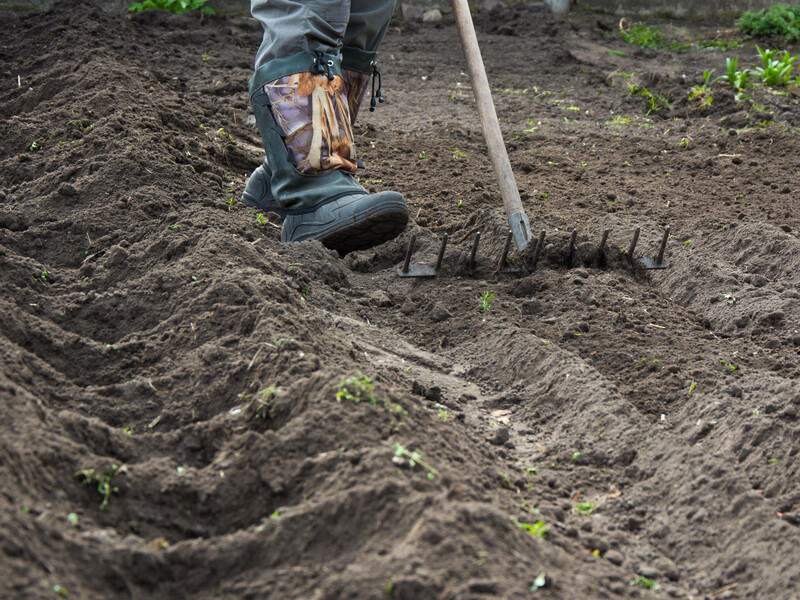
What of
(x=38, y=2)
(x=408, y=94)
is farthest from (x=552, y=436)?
(x=38, y=2)

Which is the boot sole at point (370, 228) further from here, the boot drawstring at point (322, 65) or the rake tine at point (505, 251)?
the boot drawstring at point (322, 65)

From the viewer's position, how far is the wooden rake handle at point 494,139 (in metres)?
3.27

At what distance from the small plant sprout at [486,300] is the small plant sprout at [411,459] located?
4.30ft

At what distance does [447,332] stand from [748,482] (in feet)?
3.87

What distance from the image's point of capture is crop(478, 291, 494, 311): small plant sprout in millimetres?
2965

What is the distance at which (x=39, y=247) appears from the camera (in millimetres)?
3033

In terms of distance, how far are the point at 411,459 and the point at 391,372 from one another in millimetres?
756

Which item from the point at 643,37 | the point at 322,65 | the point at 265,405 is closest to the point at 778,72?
the point at 643,37

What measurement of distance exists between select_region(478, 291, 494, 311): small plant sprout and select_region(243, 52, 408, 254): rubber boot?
1.43 feet

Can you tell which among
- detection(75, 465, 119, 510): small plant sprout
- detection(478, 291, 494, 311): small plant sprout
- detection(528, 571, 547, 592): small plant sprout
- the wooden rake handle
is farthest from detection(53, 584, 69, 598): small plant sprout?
the wooden rake handle

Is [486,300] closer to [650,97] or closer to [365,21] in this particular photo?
[365,21]

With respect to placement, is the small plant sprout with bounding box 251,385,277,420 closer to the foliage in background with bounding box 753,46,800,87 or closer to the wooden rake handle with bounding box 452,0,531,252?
the wooden rake handle with bounding box 452,0,531,252

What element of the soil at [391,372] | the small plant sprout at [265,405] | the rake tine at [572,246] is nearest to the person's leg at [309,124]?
the soil at [391,372]

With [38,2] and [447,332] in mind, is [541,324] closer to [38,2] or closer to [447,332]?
[447,332]
